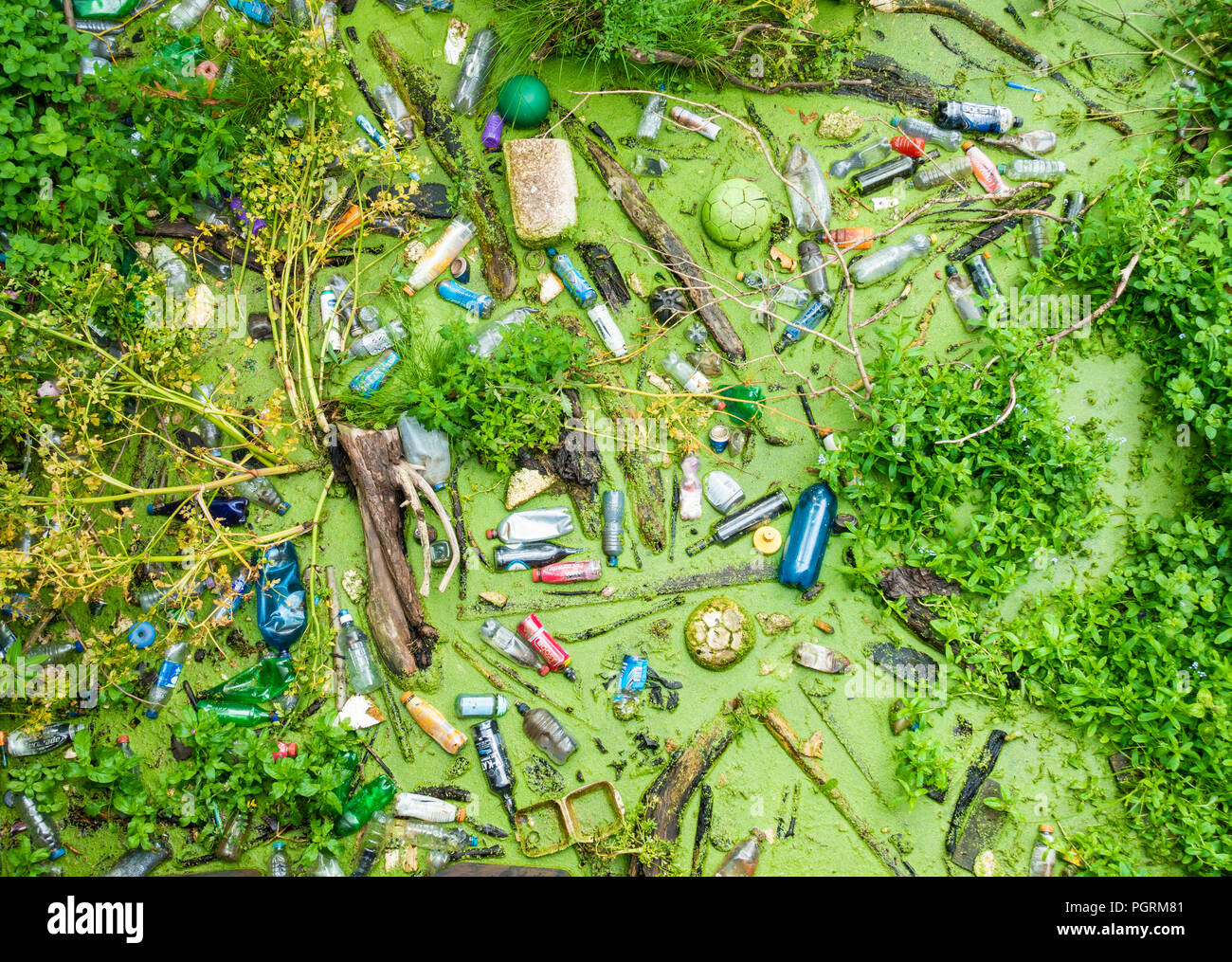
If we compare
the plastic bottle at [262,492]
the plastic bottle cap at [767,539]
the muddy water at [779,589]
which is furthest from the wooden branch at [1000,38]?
the plastic bottle at [262,492]

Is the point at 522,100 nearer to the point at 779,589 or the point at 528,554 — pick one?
the point at 528,554

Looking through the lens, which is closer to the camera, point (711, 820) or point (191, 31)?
point (711, 820)

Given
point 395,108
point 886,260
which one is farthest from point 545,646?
point 395,108

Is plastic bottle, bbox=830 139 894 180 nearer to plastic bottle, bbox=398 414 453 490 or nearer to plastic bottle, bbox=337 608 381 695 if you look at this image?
plastic bottle, bbox=398 414 453 490

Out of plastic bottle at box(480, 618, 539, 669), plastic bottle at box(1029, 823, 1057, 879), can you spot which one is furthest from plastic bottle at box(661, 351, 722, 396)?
plastic bottle at box(1029, 823, 1057, 879)

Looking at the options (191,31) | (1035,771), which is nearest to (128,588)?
(191,31)
